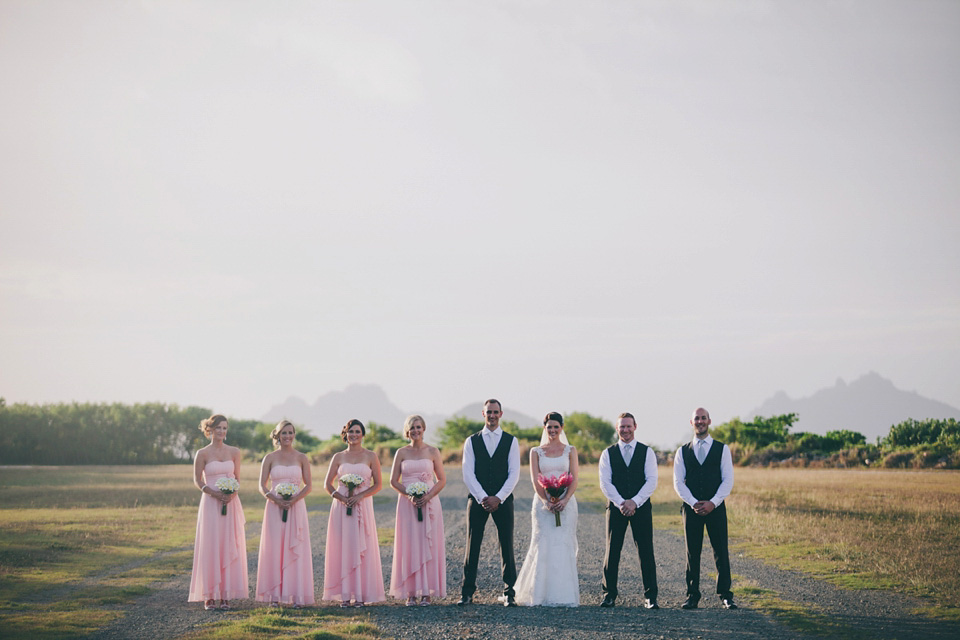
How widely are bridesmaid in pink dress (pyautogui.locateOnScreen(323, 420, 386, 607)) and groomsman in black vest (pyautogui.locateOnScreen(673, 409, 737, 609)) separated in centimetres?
409

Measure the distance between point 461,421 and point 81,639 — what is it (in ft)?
177

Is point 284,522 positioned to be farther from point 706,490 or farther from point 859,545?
point 859,545

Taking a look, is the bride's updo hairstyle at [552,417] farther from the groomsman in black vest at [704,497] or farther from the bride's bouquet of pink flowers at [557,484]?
the groomsman in black vest at [704,497]

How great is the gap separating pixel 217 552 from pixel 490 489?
376 cm

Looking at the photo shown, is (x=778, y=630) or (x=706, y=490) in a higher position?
(x=706, y=490)

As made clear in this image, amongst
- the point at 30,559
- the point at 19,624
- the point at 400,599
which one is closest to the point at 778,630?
the point at 400,599

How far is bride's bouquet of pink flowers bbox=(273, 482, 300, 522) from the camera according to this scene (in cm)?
1036

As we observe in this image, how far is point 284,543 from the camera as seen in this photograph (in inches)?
408

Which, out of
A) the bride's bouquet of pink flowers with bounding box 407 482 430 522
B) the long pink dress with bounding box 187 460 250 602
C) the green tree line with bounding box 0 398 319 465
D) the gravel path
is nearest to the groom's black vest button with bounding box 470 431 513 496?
the bride's bouquet of pink flowers with bounding box 407 482 430 522

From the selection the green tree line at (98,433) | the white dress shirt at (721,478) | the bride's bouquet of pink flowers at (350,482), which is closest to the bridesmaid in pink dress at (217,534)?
the bride's bouquet of pink flowers at (350,482)

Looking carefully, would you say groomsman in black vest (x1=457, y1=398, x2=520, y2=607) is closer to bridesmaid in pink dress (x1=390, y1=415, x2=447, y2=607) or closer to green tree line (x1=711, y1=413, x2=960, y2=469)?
bridesmaid in pink dress (x1=390, y1=415, x2=447, y2=607)

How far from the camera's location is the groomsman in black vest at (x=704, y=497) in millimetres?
10141

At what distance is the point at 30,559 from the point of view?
46.9 ft

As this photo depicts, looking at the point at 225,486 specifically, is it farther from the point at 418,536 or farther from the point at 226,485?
the point at 418,536
